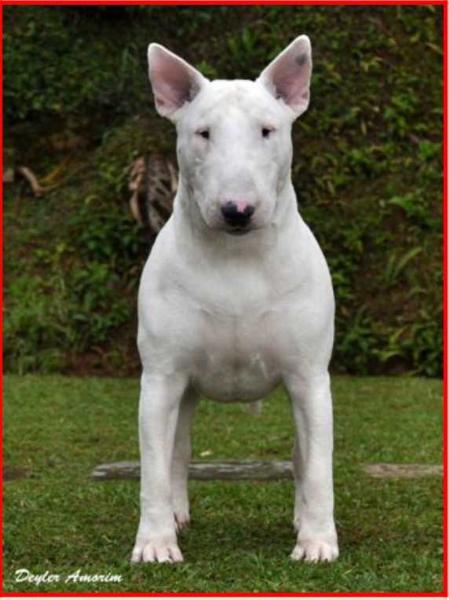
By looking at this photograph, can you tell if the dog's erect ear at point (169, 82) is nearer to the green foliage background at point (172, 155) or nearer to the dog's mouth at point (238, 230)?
the dog's mouth at point (238, 230)

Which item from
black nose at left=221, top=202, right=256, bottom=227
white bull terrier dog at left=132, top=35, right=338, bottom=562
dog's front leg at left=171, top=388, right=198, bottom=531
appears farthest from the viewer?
dog's front leg at left=171, top=388, right=198, bottom=531

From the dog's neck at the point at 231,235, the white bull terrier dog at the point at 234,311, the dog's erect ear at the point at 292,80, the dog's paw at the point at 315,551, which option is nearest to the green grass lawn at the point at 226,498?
the dog's paw at the point at 315,551

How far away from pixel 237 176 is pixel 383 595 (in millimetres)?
1711

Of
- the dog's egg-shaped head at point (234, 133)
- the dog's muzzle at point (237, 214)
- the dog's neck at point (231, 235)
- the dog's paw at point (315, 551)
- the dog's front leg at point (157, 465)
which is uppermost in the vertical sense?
the dog's egg-shaped head at point (234, 133)

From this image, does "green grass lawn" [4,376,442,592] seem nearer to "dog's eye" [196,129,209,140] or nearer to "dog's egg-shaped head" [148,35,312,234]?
"dog's egg-shaped head" [148,35,312,234]

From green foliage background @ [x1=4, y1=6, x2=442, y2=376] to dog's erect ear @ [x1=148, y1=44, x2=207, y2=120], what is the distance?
7038 millimetres

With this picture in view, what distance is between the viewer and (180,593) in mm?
5578

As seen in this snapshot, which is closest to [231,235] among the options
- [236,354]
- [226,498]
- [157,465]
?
[236,354]

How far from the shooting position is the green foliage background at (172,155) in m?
13.3

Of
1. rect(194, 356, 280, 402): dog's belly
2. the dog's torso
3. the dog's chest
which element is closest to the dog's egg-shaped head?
the dog's torso

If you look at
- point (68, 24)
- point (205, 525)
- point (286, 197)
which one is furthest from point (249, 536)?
point (68, 24)

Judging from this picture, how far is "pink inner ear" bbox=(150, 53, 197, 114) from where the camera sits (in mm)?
6234

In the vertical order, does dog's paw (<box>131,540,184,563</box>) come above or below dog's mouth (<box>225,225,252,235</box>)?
below

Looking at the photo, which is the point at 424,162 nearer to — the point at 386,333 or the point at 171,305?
the point at 386,333
